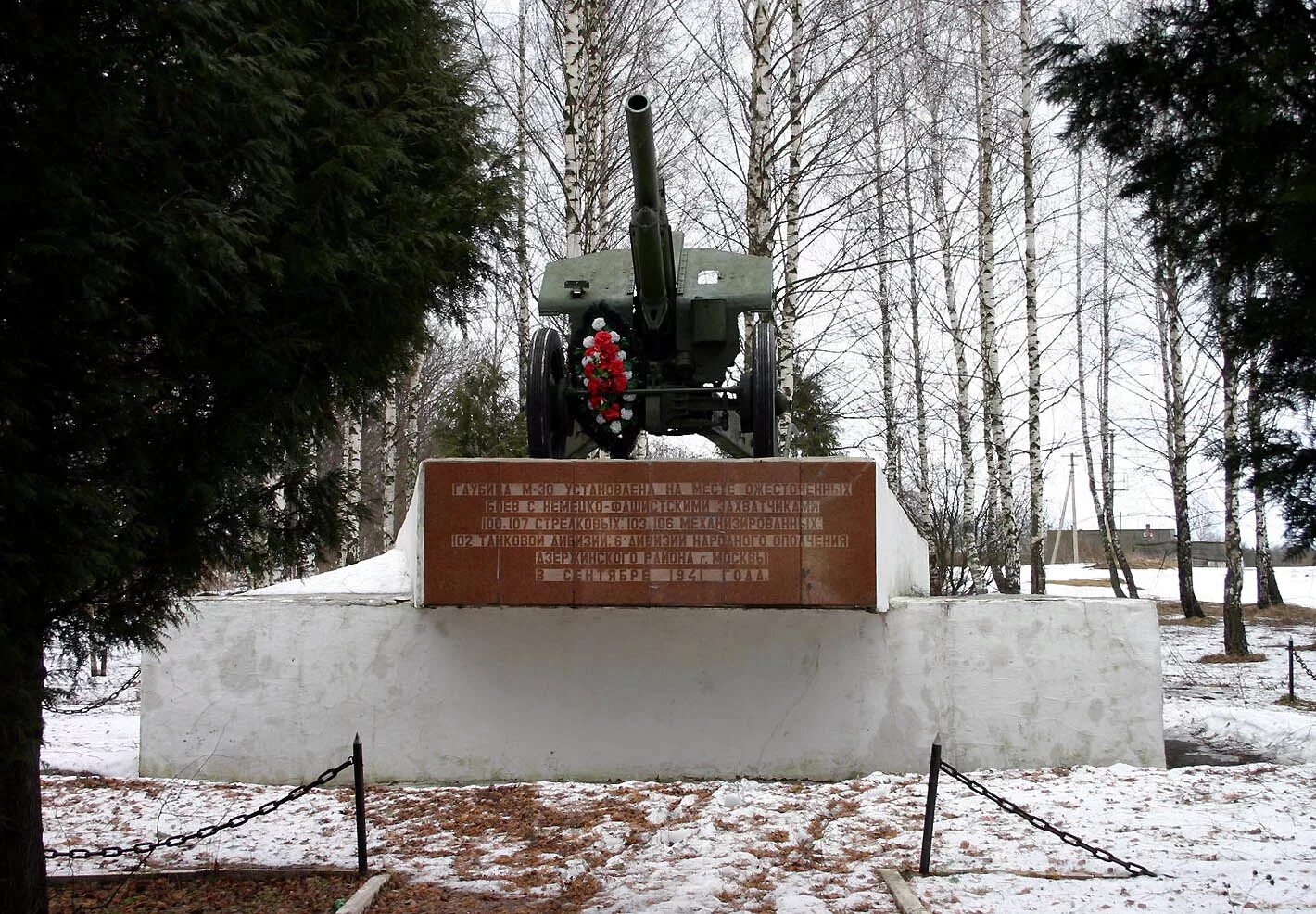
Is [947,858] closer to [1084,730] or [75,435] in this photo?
[1084,730]

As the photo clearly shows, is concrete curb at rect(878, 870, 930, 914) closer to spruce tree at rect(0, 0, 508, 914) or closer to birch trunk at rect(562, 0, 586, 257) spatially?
spruce tree at rect(0, 0, 508, 914)

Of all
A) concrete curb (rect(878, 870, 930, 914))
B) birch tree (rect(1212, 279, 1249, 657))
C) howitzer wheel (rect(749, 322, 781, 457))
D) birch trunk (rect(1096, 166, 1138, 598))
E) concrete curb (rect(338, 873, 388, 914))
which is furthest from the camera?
birch trunk (rect(1096, 166, 1138, 598))

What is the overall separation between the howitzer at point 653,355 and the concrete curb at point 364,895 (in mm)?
3392

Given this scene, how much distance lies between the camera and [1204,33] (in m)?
3.84

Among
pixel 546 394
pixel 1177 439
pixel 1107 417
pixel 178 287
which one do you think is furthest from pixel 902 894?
pixel 1107 417

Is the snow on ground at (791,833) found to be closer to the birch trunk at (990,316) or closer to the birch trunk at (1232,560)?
the birch trunk at (990,316)

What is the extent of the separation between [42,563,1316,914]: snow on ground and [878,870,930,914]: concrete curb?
74 millimetres

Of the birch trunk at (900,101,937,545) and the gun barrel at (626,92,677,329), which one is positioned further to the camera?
the birch trunk at (900,101,937,545)

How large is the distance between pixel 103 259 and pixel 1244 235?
370 cm

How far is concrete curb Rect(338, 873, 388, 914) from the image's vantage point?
4.63m

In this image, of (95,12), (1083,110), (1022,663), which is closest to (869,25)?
(1022,663)

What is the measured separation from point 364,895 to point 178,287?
2.63 m

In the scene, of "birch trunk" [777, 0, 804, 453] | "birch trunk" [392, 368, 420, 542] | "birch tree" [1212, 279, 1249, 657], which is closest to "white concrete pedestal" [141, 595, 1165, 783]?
"birch trunk" [777, 0, 804, 453]

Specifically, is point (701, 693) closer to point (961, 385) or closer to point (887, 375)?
point (961, 385)
